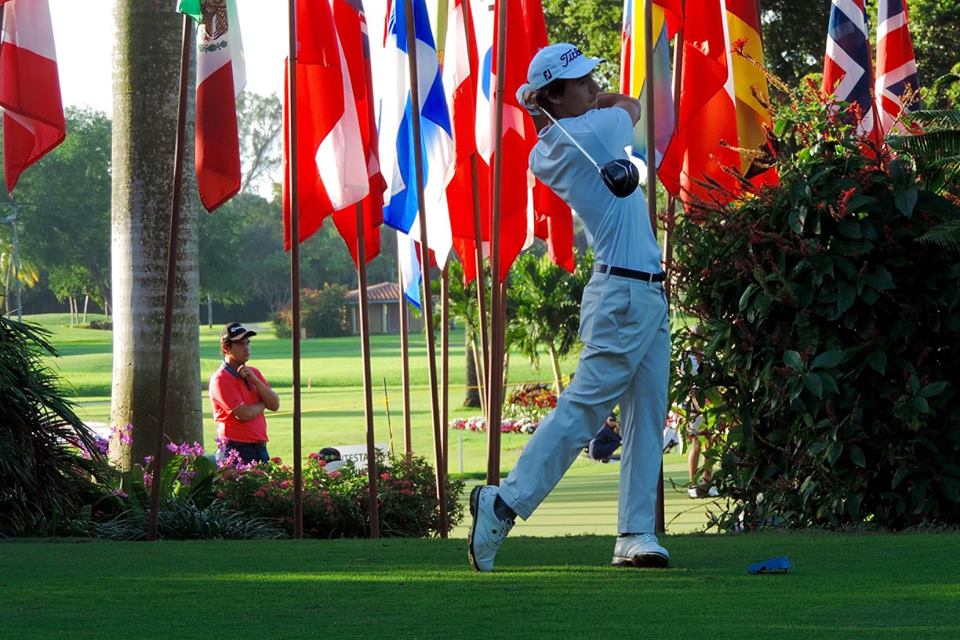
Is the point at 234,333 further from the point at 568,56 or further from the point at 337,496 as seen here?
the point at 568,56

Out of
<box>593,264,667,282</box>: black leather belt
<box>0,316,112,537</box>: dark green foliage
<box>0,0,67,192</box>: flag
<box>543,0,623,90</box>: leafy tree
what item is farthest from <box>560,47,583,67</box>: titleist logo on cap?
<box>543,0,623,90</box>: leafy tree

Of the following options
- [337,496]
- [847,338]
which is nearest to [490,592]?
[847,338]

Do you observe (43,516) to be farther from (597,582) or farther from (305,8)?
(597,582)

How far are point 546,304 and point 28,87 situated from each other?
27.0 m

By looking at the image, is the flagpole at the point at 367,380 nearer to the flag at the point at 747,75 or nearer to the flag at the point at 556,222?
the flag at the point at 556,222

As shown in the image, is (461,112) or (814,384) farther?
(461,112)

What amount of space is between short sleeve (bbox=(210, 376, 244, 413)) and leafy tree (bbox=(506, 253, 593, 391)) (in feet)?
77.8

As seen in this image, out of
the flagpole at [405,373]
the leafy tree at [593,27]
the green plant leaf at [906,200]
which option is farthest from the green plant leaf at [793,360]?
the leafy tree at [593,27]

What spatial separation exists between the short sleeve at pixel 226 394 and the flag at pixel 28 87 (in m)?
2.84

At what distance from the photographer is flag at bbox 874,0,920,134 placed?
13336 mm

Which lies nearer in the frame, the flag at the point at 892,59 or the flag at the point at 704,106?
the flag at the point at 704,106

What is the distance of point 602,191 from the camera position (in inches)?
241

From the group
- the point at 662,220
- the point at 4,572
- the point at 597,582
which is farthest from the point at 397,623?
the point at 662,220

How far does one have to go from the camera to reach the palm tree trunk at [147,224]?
12719mm
